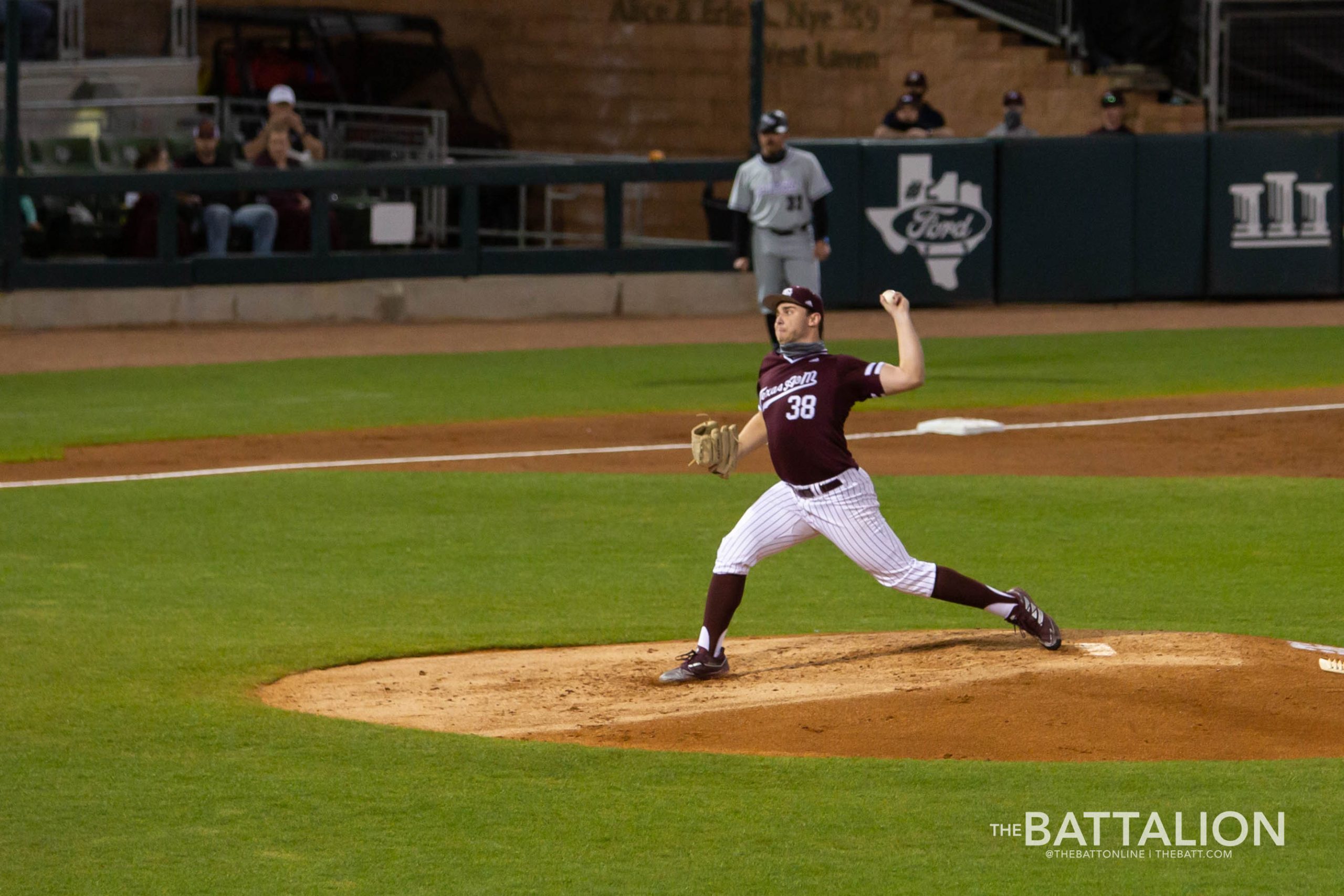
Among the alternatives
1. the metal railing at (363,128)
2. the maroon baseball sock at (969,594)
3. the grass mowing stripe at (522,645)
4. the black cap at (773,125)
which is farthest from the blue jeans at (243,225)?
the maroon baseball sock at (969,594)

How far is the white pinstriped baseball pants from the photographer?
695 centimetres

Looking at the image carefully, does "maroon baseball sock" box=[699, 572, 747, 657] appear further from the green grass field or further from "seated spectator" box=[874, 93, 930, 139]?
"seated spectator" box=[874, 93, 930, 139]

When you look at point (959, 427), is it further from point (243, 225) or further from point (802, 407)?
point (243, 225)

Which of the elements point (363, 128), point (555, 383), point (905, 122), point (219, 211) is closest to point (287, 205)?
point (219, 211)

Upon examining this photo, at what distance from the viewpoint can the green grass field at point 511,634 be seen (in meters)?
5.05

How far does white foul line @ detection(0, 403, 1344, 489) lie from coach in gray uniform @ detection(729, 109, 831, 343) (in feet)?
5.89

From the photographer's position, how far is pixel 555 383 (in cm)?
1630

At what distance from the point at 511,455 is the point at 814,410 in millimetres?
6375

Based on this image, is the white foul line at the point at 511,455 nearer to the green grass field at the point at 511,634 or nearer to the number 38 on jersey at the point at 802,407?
the green grass field at the point at 511,634

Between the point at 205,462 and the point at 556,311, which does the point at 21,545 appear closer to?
the point at 205,462

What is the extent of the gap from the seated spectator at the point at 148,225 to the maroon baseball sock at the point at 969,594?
527 inches

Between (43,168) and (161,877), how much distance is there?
52.7 ft

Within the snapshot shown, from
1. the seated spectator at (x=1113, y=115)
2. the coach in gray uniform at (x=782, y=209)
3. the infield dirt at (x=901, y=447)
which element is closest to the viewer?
the infield dirt at (x=901, y=447)

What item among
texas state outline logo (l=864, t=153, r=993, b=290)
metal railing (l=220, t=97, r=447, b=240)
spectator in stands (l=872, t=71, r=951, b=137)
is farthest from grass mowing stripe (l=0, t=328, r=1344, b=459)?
metal railing (l=220, t=97, r=447, b=240)
